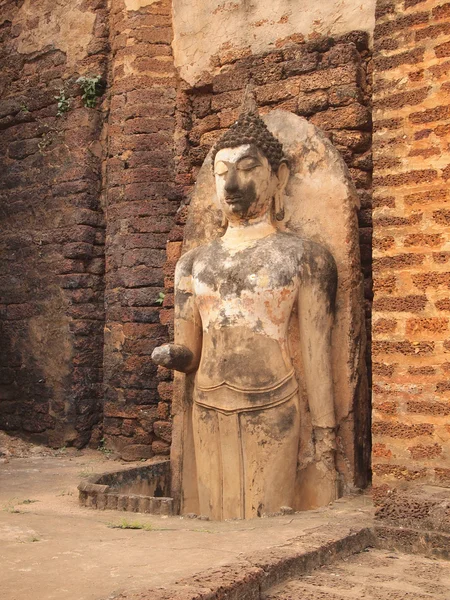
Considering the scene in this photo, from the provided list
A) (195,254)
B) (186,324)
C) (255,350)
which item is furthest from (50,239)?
(255,350)

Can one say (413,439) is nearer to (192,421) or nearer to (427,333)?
(427,333)

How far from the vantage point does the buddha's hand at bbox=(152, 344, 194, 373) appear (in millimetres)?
4918

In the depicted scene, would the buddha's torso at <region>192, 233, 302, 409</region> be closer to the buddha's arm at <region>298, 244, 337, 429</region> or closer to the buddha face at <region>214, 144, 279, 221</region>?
the buddha's arm at <region>298, 244, 337, 429</region>

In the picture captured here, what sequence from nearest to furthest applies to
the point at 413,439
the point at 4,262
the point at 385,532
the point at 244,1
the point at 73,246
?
the point at 385,532, the point at 413,439, the point at 244,1, the point at 73,246, the point at 4,262

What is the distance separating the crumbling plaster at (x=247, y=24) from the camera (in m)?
5.77

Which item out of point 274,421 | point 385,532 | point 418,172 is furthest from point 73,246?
point 385,532

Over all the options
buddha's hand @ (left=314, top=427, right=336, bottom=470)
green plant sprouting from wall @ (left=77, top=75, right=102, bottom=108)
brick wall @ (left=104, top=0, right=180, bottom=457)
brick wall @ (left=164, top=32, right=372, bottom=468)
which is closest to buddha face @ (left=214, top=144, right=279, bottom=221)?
brick wall @ (left=164, top=32, right=372, bottom=468)

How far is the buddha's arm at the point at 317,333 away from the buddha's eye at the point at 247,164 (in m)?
0.64

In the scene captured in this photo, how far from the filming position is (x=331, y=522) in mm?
3848

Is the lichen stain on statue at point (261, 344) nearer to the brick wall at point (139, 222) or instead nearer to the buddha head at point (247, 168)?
the buddha head at point (247, 168)

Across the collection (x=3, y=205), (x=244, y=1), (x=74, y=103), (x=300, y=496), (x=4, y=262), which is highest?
(x=244, y=1)

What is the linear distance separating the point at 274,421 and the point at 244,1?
3.31m

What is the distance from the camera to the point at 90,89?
693 centimetres

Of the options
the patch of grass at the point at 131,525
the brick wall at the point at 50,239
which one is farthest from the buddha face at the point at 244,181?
Result: the brick wall at the point at 50,239
